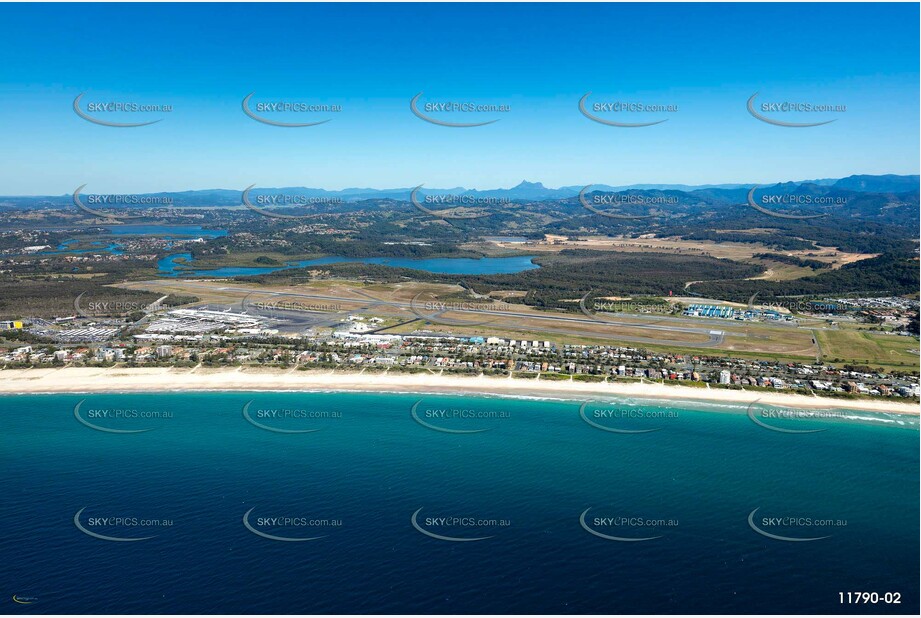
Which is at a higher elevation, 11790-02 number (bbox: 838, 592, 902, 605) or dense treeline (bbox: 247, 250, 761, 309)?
dense treeline (bbox: 247, 250, 761, 309)

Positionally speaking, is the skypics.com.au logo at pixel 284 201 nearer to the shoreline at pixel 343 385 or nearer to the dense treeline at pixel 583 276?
the dense treeline at pixel 583 276

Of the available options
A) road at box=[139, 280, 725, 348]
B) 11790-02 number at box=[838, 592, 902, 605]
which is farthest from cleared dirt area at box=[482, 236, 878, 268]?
11790-02 number at box=[838, 592, 902, 605]

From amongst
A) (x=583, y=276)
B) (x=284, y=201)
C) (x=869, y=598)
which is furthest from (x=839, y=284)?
(x=284, y=201)

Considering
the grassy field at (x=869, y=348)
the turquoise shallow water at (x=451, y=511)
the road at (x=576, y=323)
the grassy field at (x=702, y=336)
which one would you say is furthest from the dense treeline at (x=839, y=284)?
the turquoise shallow water at (x=451, y=511)

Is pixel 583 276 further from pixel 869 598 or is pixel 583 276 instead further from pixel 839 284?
pixel 869 598

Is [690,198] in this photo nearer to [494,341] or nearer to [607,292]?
[607,292]

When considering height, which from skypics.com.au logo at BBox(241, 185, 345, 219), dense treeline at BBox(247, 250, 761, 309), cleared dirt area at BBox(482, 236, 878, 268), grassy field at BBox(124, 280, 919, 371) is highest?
skypics.com.au logo at BBox(241, 185, 345, 219)

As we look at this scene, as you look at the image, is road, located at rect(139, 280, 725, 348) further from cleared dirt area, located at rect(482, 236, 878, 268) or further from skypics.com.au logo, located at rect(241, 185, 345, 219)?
cleared dirt area, located at rect(482, 236, 878, 268)
